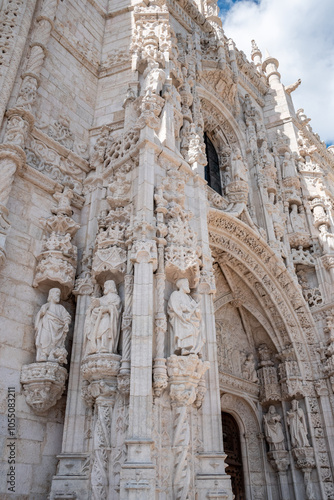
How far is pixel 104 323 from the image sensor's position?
5422mm

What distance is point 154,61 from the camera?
8.04m

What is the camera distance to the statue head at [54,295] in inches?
236

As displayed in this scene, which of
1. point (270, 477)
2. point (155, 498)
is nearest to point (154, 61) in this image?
point (155, 498)

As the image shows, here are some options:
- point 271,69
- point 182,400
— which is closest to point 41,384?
point 182,400

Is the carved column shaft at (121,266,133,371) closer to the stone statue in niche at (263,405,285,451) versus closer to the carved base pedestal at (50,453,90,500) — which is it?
the carved base pedestal at (50,453,90,500)

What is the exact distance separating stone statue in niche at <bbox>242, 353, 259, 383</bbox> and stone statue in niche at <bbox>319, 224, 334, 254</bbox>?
11.6 feet

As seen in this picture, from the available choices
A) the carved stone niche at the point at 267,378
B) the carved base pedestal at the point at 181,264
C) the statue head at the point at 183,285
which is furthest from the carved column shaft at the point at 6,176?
the carved stone niche at the point at 267,378

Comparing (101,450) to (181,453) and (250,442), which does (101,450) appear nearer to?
(181,453)

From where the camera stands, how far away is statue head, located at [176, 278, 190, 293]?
5745 mm

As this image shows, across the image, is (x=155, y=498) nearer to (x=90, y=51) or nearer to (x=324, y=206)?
(x=90, y=51)

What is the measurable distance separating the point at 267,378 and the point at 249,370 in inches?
17.7

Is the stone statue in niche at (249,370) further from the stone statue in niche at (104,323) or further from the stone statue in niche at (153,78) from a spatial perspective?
the stone statue in niche at (153,78)

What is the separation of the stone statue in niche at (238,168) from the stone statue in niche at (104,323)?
6.28 metres

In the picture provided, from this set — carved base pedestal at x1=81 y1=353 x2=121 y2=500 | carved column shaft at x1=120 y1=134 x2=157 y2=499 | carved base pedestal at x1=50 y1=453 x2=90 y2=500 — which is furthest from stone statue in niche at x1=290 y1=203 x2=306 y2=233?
carved base pedestal at x1=50 y1=453 x2=90 y2=500
